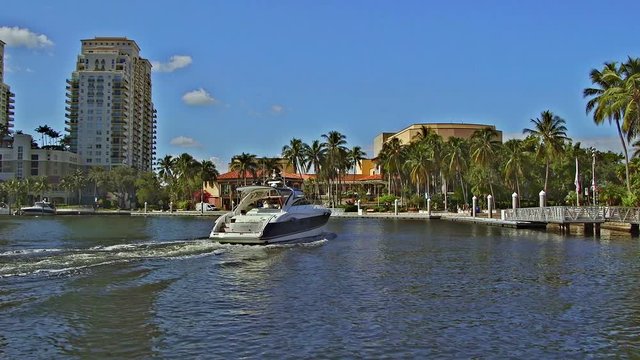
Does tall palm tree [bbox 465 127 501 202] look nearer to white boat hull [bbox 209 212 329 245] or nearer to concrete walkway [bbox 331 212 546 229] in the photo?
concrete walkway [bbox 331 212 546 229]

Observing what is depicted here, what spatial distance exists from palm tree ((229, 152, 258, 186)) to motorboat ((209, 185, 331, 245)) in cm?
6779

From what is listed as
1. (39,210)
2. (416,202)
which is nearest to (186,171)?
(39,210)

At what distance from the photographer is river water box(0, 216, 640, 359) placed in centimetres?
1150

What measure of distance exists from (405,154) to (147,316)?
8523 cm

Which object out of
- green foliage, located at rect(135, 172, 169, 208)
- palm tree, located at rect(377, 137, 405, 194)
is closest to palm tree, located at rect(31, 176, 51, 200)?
green foliage, located at rect(135, 172, 169, 208)

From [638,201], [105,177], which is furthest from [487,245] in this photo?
[105,177]

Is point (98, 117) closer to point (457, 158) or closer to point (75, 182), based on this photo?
point (75, 182)

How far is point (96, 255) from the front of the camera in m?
24.2

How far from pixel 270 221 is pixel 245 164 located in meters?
75.3

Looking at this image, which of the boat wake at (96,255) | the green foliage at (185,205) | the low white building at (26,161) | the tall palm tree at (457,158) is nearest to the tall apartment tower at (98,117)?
the low white building at (26,161)

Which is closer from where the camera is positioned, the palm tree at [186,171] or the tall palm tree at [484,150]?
the tall palm tree at [484,150]

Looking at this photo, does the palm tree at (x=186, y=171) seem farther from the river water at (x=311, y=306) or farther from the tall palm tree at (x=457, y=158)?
the river water at (x=311, y=306)

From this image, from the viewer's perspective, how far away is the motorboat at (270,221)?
31.5 meters

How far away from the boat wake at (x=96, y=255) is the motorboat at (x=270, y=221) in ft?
1.76
